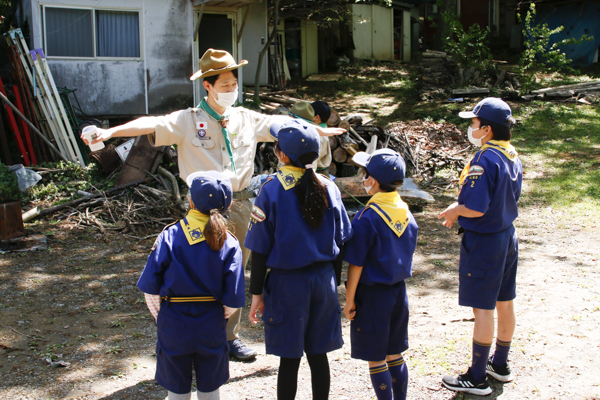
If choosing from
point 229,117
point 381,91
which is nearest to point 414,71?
point 381,91

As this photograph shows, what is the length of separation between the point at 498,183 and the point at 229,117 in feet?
6.14

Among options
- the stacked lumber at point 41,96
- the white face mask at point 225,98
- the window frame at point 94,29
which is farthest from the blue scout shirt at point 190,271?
the window frame at point 94,29

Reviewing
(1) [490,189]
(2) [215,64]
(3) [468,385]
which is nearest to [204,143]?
(2) [215,64]

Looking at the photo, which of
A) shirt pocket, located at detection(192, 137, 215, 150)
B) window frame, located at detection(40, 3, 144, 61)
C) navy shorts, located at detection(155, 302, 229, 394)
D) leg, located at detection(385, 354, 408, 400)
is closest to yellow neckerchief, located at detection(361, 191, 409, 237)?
leg, located at detection(385, 354, 408, 400)

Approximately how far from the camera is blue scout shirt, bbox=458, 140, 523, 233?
313 cm

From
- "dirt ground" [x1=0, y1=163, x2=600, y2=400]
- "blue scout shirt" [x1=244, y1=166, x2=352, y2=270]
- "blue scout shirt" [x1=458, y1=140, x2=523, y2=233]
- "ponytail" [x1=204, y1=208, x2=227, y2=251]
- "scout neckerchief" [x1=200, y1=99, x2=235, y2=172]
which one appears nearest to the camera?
"ponytail" [x1=204, y1=208, x2=227, y2=251]

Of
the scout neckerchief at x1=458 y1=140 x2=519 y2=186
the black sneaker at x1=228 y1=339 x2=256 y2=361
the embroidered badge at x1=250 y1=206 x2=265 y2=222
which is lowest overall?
the black sneaker at x1=228 y1=339 x2=256 y2=361

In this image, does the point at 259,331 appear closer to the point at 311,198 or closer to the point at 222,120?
the point at 222,120

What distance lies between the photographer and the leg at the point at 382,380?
2.82 metres

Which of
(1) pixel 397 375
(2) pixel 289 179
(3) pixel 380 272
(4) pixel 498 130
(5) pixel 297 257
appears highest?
(4) pixel 498 130

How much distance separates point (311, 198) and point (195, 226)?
1.94 feet

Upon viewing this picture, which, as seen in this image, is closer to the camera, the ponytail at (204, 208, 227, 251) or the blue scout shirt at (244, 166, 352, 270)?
the ponytail at (204, 208, 227, 251)

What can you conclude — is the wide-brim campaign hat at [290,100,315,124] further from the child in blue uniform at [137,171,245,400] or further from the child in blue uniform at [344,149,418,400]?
the child in blue uniform at [137,171,245,400]

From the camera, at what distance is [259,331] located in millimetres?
4484
